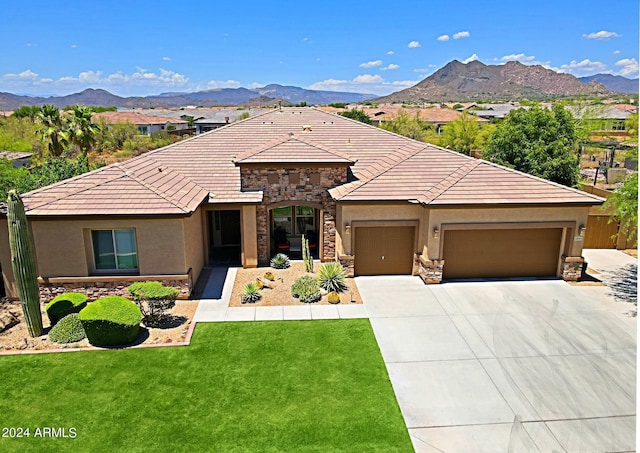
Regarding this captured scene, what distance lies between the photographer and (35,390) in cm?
1048

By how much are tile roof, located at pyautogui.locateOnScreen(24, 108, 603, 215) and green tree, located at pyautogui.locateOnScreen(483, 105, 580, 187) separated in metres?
10.2

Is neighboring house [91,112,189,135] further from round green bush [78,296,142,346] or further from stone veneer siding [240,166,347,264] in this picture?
round green bush [78,296,142,346]

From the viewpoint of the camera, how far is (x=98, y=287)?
15.2 metres

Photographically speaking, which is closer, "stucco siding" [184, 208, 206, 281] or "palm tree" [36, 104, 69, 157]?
"stucco siding" [184, 208, 206, 281]

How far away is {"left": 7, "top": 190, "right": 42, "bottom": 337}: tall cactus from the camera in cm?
1194

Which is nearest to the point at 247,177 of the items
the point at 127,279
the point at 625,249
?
the point at 127,279

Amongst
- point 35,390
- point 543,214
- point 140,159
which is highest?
point 140,159

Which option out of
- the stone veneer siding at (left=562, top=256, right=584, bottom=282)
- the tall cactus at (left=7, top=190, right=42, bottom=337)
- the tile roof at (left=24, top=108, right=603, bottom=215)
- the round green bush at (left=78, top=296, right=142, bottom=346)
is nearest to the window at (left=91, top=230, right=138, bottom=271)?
the tile roof at (left=24, top=108, right=603, bottom=215)

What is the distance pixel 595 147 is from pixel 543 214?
1378 inches

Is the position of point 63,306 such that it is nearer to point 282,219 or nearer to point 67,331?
point 67,331

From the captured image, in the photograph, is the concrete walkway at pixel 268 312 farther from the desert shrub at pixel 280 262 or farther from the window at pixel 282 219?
the window at pixel 282 219

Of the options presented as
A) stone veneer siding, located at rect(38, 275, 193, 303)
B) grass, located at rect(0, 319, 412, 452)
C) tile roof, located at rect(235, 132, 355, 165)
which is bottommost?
grass, located at rect(0, 319, 412, 452)

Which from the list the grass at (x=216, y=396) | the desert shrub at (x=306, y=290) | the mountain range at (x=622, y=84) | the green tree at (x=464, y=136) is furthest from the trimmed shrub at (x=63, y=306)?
the green tree at (x=464, y=136)

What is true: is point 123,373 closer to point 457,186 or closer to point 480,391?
point 480,391
